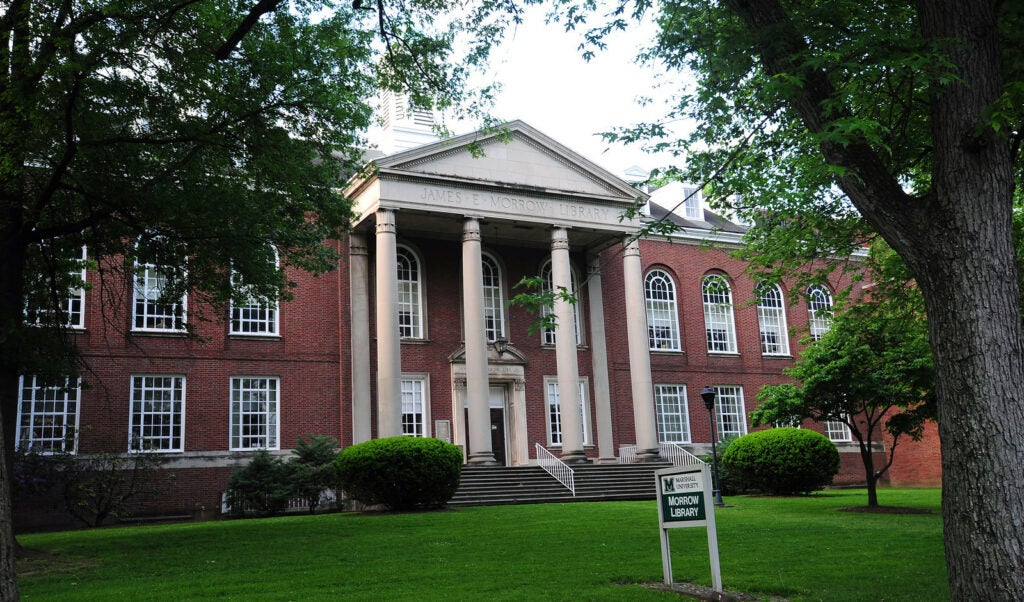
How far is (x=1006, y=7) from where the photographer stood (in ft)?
26.2

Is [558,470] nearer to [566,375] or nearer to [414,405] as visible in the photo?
[566,375]

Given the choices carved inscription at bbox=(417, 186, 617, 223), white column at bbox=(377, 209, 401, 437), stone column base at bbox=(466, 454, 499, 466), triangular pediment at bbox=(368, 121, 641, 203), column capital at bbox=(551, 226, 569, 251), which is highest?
triangular pediment at bbox=(368, 121, 641, 203)

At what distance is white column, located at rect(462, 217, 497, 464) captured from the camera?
982 inches

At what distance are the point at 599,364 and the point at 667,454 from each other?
3.99 metres

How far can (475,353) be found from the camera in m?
25.3

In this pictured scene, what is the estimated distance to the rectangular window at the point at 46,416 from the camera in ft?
75.3

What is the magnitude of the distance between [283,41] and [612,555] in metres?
9.47

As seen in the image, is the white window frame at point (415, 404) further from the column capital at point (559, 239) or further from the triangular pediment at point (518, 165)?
the triangular pediment at point (518, 165)

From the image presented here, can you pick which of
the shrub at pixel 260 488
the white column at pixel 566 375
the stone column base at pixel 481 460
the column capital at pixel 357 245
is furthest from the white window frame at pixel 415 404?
the shrub at pixel 260 488

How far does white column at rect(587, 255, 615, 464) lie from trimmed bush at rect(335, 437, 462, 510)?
974cm

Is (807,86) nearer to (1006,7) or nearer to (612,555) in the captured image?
(1006,7)

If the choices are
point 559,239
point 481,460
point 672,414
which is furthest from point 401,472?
point 672,414

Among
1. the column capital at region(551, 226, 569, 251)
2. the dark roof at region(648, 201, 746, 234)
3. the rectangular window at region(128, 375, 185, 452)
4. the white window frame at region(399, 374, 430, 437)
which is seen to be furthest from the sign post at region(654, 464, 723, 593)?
the dark roof at region(648, 201, 746, 234)

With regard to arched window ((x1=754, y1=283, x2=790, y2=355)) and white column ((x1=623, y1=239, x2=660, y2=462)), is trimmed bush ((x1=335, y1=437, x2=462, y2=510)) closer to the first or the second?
white column ((x1=623, y1=239, x2=660, y2=462))
